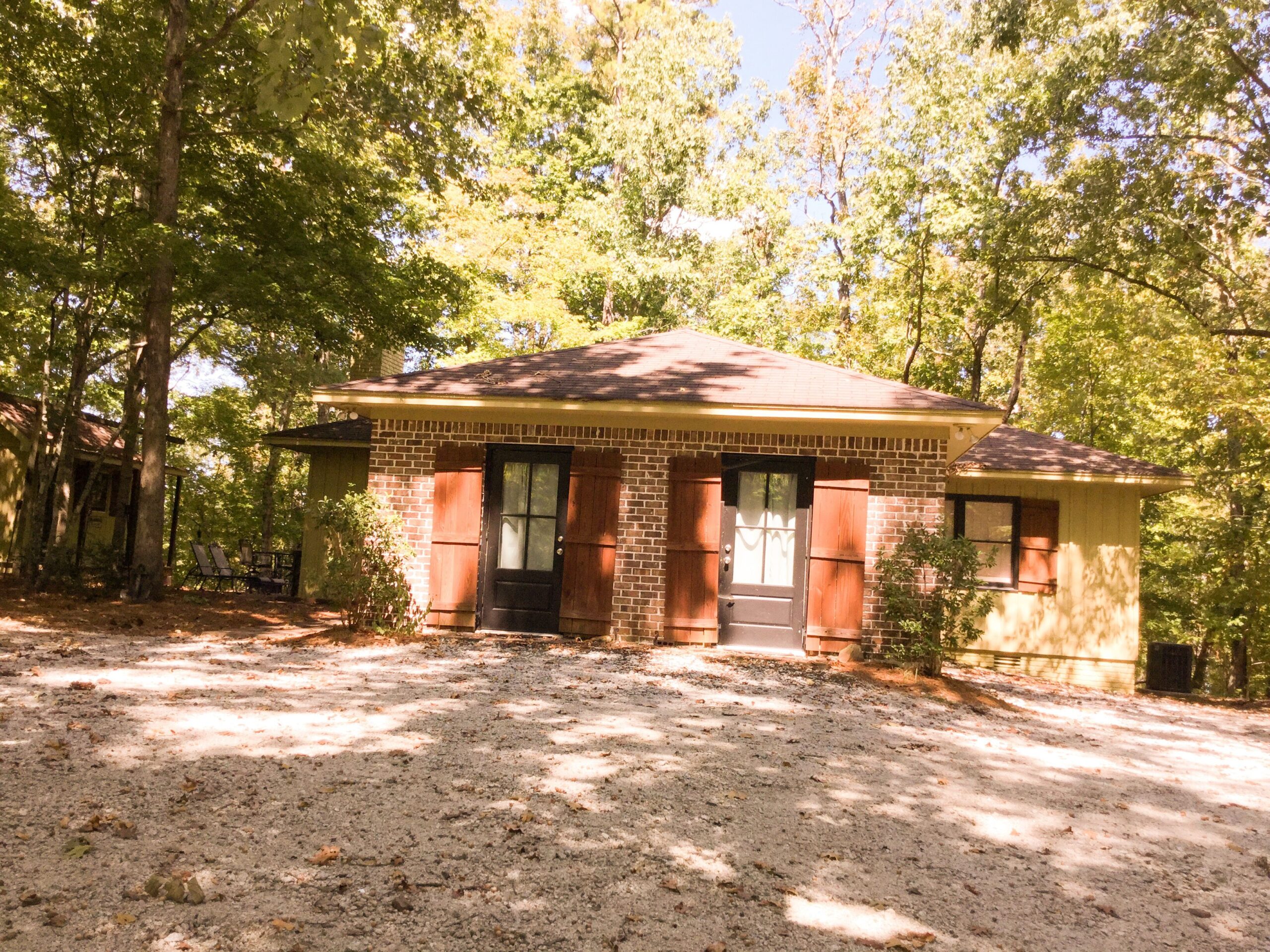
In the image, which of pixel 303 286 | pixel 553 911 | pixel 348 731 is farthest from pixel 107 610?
pixel 553 911

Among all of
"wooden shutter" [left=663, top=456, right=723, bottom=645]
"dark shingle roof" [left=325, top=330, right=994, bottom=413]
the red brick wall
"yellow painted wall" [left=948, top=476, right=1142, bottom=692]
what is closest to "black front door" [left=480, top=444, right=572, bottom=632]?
the red brick wall

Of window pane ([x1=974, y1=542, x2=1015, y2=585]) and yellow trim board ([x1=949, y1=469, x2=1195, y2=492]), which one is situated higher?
yellow trim board ([x1=949, y1=469, x2=1195, y2=492])

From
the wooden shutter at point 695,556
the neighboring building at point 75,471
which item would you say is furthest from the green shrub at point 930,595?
the neighboring building at point 75,471

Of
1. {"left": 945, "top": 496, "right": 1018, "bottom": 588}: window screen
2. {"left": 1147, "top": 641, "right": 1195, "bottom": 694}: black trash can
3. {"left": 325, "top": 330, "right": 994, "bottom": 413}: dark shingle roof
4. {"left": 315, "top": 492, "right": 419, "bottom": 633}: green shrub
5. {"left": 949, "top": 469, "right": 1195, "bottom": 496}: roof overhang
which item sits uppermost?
{"left": 325, "top": 330, "right": 994, "bottom": 413}: dark shingle roof

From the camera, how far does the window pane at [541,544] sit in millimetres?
10445

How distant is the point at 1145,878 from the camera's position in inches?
158

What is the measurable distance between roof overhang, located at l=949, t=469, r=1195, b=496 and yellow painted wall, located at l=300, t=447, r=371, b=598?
29.4ft

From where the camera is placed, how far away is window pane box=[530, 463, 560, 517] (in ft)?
34.3

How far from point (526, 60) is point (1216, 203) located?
735 inches

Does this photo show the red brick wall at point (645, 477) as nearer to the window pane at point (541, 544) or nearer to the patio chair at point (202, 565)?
the window pane at point (541, 544)

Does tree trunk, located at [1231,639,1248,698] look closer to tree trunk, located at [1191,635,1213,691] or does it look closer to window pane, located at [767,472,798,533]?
tree trunk, located at [1191,635,1213,691]

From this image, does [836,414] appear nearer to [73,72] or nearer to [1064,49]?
[1064,49]

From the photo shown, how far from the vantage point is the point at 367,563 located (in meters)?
9.85

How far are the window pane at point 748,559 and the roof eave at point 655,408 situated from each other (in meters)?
1.39
